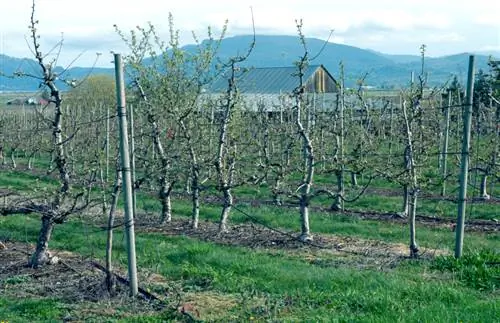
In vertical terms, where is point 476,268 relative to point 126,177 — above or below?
below

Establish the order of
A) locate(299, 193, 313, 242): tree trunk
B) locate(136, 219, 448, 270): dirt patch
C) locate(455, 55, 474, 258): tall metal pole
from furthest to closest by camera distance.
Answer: locate(299, 193, 313, 242): tree trunk
locate(136, 219, 448, 270): dirt patch
locate(455, 55, 474, 258): tall metal pole

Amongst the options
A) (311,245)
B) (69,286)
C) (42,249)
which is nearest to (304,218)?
(311,245)

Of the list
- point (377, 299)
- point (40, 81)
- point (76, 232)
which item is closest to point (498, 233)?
point (377, 299)

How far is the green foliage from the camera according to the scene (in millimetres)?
7844

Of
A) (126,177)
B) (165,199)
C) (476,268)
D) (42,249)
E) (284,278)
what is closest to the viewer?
(126,177)

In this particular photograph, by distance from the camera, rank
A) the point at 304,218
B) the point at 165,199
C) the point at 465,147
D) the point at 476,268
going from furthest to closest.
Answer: the point at 165,199 → the point at 304,218 → the point at 465,147 → the point at 476,268

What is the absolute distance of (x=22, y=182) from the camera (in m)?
21.3

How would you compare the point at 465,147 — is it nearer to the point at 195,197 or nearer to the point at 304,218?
the point at 304,218

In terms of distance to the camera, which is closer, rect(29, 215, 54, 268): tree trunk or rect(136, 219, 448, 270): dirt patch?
rect(29, 215, 54, 268): tree trunk

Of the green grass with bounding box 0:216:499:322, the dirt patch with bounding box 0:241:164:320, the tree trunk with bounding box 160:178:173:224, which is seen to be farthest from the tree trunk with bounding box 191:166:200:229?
the dirt patch with bounding box 0:241:164:320

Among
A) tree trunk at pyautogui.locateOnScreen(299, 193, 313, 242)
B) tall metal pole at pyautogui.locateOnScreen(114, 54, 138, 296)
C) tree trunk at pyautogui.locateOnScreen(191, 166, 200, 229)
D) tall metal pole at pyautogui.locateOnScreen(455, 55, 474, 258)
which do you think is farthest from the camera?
tree trunk at pyautogui.locateOnScreen(191, 166, 200, 229)

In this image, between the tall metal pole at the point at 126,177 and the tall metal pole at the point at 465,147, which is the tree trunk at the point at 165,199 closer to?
the tall metal pole at the point at 126,177

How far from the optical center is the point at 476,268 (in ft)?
27.1

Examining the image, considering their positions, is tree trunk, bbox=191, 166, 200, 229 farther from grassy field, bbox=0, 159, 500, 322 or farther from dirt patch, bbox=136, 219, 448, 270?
grassy field, bbox=0, 159, 500, 322
